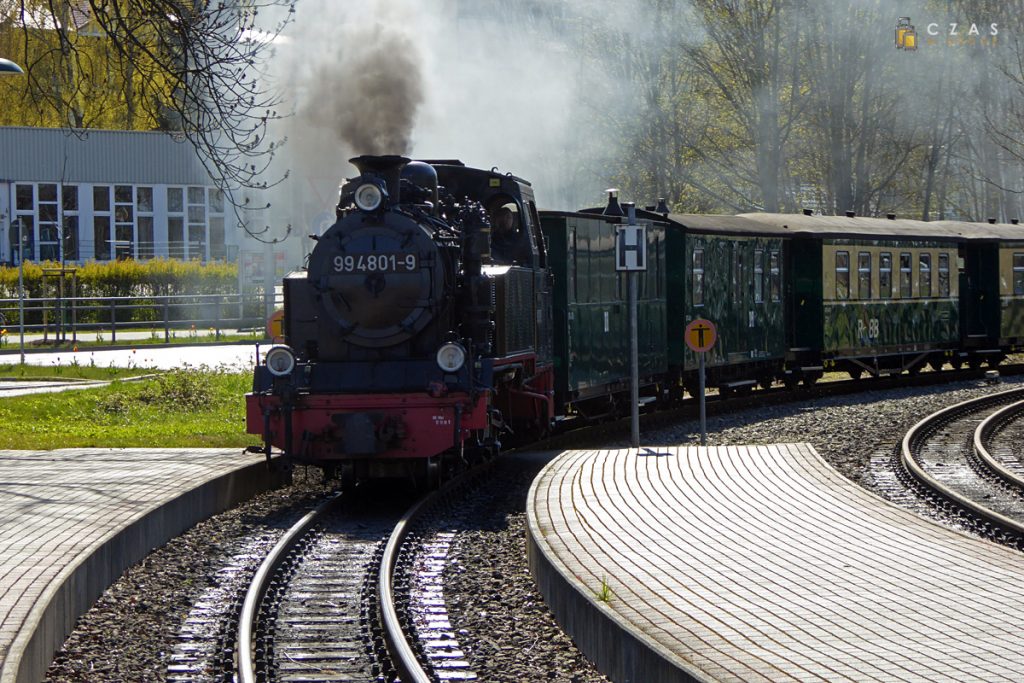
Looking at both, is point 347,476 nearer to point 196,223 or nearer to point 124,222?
point 124,222

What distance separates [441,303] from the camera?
13.2 meters

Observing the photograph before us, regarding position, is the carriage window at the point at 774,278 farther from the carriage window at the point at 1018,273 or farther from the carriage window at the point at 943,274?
the carriage window at the point at 1018,273

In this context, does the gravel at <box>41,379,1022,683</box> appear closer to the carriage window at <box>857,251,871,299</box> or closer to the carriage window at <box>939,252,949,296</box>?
the carriage window at <box>857,251,871,299</box>

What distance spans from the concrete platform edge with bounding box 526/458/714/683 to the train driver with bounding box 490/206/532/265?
6.01 metres

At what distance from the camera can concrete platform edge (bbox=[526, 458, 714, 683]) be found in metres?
6.05

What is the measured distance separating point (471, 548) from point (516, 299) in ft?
12.6

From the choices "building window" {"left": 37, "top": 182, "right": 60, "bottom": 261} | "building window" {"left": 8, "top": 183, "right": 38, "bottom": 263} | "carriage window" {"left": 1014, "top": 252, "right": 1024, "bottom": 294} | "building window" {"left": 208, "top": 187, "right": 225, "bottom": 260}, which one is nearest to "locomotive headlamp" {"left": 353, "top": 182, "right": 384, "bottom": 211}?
"carriage window" {"left": 1014, "top": 252, "right": 1024, "bottom": 294}

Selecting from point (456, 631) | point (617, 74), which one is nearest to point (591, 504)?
point (456, 631)

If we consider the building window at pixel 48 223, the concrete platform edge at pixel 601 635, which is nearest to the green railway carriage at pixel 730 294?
the concrete platform edge at pixel 601 635

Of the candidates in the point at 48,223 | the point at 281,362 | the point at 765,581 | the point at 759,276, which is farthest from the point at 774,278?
the point at 48,223

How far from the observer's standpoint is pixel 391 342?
13.2 m

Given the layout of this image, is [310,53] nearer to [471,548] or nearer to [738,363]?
[738,363]

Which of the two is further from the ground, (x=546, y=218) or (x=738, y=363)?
(x=546, y=218)

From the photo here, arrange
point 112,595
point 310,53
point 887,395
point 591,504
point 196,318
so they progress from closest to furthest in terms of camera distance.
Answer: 1. point 112,595
2. point 591,504
3. point 310,53
4. point 887,395
5. point 196,318
